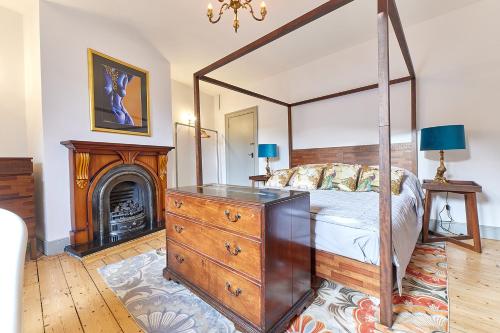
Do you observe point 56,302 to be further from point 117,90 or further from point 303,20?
point 303,20

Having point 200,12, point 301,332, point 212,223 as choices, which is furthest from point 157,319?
point 200,12

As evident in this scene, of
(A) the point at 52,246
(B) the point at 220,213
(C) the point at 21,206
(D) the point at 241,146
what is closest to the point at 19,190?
(C) the point at 21,206

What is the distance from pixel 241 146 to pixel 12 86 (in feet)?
11.7

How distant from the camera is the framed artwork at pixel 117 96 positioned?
272cm

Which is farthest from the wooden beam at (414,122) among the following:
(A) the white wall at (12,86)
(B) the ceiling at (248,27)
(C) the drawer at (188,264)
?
(A) the white wall at (12,86)

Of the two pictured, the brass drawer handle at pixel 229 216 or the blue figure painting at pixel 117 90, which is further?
the blue figure painting at pixel 117 90

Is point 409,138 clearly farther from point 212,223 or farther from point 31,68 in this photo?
point 31,68

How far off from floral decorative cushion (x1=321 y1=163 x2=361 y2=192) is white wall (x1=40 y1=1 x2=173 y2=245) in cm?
287

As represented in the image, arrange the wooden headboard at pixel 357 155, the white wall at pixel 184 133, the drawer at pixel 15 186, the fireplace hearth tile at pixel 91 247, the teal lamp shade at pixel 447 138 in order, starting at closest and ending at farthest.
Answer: the drawer at pixel 15 186, the teal lamp shade at pixel 447 138, the fireplace hearth tile at pixel 91 247, the wooden headboard at pixel 357 155, the white wall at pixel 184 133

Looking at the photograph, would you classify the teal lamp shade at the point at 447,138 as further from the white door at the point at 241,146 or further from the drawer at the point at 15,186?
the drawer at the point at 15,186

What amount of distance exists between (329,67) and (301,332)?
3.59m

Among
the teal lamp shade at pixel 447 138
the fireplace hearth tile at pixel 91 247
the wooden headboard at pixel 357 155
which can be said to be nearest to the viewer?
the teal lamp shade at pixel 447 138

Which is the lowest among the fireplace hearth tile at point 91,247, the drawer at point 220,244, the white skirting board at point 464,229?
the fireplace hearth tile at point 91,247

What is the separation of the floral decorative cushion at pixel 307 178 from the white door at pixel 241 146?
70.2 inches
